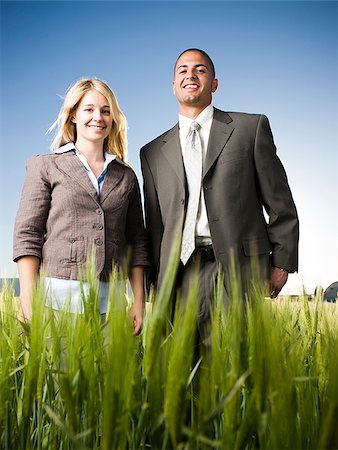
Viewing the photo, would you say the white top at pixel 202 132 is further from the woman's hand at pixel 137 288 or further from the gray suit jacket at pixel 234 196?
the woman's hand at pixel 137 288

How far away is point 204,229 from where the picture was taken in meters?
2.73

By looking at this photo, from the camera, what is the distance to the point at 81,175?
245 cm

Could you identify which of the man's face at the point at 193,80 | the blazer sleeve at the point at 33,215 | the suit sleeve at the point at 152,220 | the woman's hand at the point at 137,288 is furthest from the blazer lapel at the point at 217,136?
the blazer sleeve at the point at 33,215

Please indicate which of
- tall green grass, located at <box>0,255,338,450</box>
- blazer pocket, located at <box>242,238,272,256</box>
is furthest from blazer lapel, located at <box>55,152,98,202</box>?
tall green grass, located at <box>0,255,338,450</box>

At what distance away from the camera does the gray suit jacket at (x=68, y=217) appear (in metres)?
2.36

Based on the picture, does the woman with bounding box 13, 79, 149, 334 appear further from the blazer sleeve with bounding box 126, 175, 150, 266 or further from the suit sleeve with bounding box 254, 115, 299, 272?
the suit sleeve with bounding box 254, 115, 299, 272

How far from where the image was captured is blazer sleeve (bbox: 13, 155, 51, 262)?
2.39 m

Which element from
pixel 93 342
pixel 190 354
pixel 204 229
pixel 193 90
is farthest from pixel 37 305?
pixel 193 90

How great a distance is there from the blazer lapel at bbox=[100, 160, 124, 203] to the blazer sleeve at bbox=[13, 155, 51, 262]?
0.75ft

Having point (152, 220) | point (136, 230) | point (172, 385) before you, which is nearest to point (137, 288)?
point (136, 230)

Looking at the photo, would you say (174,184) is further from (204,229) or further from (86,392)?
(86,392)

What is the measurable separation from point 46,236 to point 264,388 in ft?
5.35

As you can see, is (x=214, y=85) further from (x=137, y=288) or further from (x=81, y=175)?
(x=137, y=288)

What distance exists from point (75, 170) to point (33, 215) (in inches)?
9.8
